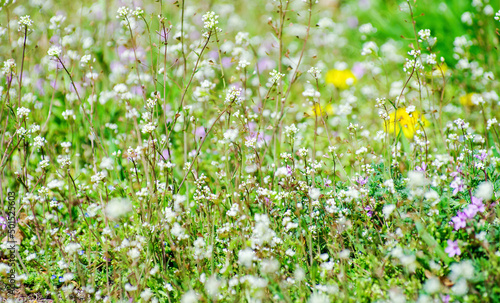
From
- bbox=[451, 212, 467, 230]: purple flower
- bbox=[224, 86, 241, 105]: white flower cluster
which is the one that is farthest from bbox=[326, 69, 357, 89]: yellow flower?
bbox=[451, 212, 467, 230]: purple flower

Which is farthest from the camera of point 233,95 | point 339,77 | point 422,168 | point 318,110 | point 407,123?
point 339,77

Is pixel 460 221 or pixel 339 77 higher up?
pixel 339 77

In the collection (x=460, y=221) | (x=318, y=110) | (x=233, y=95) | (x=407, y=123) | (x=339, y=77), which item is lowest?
(x=460, y=221)

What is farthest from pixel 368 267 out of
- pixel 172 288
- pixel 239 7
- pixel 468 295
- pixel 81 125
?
pixel 239 7

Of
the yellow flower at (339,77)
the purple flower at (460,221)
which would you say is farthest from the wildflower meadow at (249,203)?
the yellow flower at (339,77)

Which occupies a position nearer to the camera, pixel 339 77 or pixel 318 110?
pixel 318 110

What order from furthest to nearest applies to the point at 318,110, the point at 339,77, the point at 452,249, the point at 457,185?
the point at 339,77 → the point at 318,110 → the point at 457,185 → the point at 452,249

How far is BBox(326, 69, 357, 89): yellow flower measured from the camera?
4.63 m

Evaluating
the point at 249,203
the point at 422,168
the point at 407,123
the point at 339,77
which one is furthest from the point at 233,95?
the point at 339,77

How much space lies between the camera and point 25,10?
4.10 metres

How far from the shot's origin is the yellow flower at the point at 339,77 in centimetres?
463

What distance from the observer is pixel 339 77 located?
15.3 feet

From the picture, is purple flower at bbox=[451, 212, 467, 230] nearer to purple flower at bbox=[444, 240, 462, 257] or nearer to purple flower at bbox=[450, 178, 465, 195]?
purple flower at bbox=[444, 240, 462, 257]

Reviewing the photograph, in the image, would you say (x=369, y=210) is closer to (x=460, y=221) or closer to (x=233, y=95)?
(x=460, y=221)
